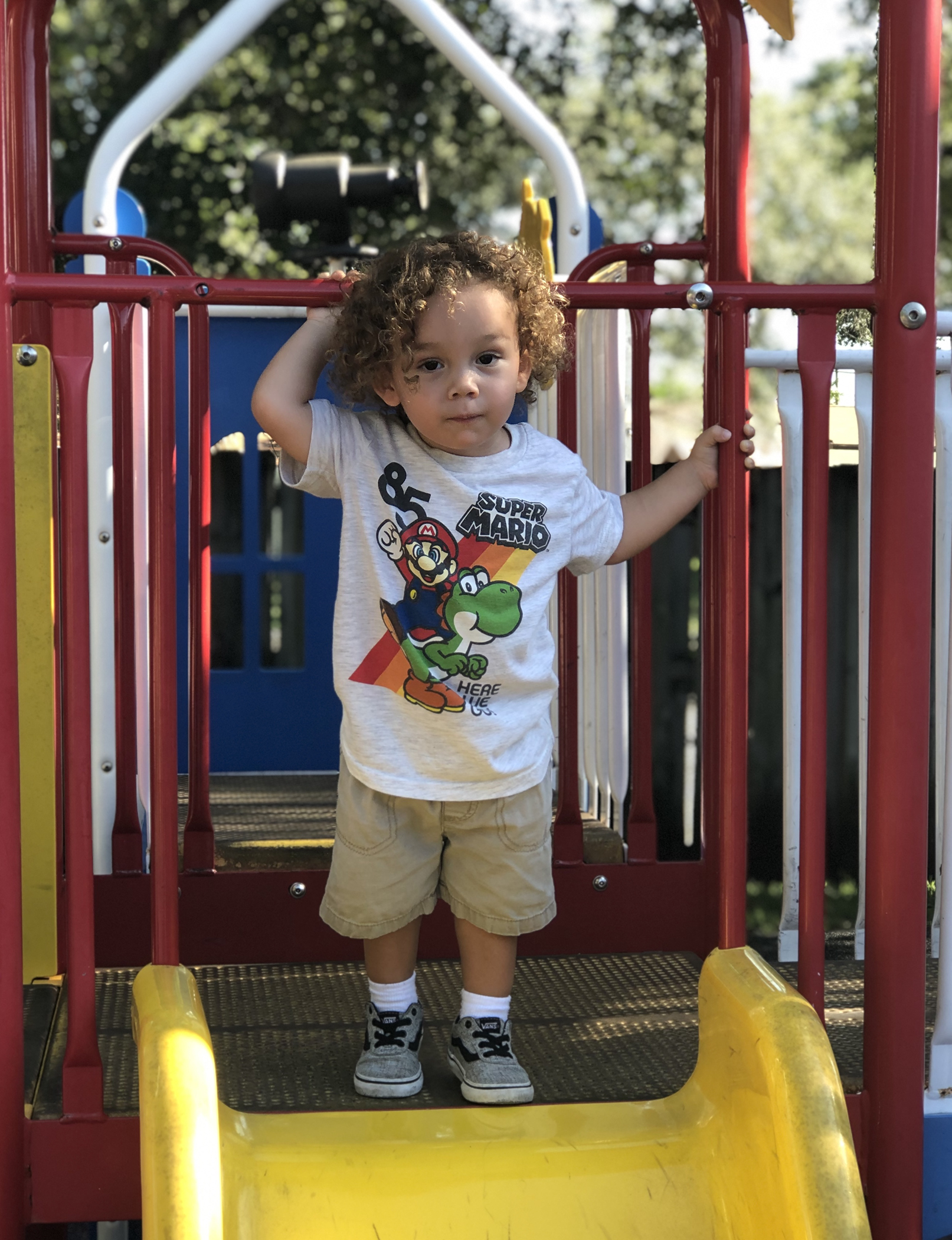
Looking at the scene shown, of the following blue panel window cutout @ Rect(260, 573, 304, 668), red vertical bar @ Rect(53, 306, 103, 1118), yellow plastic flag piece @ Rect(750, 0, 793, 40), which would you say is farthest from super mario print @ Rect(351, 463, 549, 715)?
blue panel window cutout @ Rect(260, 573, 304, 668)

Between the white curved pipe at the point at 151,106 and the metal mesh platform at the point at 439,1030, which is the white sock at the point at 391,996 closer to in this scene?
the metal mesh platform at the point at 439,1030

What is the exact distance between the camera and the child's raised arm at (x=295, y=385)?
6.22 feet

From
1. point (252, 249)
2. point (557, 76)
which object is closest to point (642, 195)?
point (557, 76)

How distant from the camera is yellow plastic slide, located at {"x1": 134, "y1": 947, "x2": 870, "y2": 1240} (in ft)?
5.47

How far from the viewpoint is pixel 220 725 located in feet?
13.1

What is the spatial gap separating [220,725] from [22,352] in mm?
2048

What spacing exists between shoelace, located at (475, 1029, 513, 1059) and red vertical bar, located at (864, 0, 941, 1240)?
1.62 feet

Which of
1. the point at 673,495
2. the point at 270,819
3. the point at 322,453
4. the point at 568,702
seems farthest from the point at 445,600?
the point at 270,819

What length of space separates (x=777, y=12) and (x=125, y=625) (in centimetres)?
147

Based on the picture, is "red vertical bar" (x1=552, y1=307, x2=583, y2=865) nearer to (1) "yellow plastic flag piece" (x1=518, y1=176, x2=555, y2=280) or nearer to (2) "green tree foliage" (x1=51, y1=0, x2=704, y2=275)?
(1) "yellow plastic flag piece" (x1=518, y1=176, x2=555, y2=280)

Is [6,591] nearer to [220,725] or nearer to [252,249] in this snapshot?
[220,725]

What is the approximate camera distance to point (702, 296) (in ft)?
6.29

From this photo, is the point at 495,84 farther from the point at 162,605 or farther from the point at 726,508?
the point at 162,605

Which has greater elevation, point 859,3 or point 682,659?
point 859,3
